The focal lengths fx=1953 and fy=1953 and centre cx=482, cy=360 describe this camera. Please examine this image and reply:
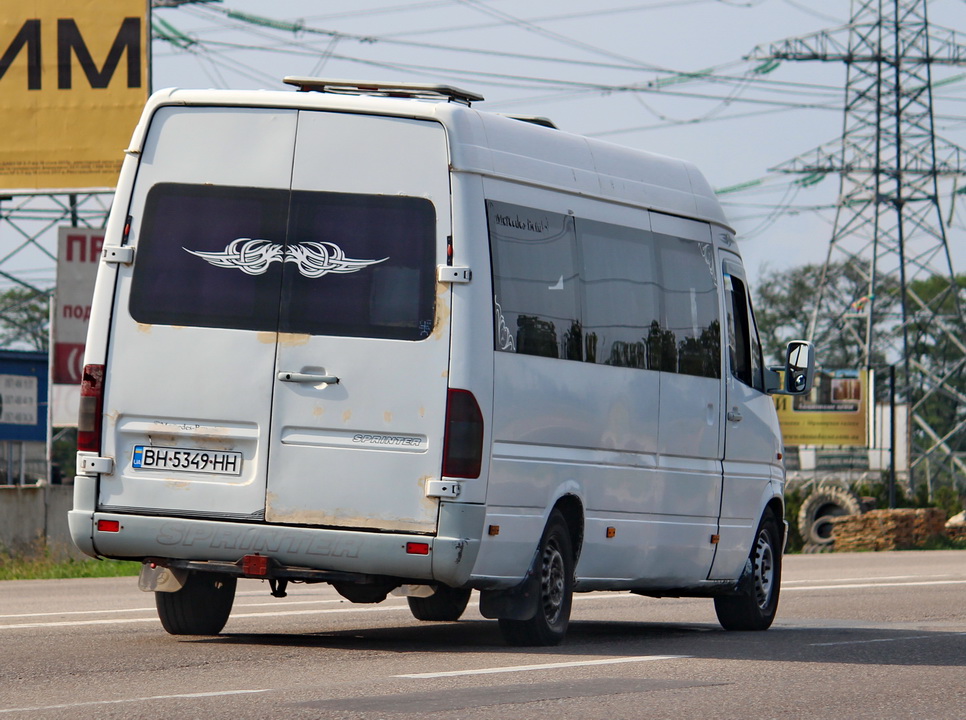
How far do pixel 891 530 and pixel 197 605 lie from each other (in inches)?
1170

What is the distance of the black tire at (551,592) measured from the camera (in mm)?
11195

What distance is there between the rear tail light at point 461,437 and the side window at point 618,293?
4.74 feet

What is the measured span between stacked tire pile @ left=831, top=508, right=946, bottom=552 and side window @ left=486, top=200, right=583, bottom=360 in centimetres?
2932

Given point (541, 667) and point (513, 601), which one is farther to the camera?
point (513, 601)

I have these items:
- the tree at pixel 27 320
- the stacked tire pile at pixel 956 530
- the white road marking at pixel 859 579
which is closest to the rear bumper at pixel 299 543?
the white road marking at pixel 859 579

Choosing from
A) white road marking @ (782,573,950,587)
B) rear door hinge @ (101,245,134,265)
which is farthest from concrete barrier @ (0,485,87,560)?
rear door hinge @ (101,245,134,265)

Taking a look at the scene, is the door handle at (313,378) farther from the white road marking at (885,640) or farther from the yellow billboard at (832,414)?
the yellow billboard at (832,414)

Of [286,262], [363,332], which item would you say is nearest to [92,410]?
[286,262]

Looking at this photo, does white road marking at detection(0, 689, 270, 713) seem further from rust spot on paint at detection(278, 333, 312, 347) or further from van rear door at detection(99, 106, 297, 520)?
rust spot on paint at detection(278, 333, 312, 347)

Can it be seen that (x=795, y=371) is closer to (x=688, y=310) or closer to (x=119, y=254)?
(x=688, y=310)

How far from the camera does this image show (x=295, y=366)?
10.5 meters

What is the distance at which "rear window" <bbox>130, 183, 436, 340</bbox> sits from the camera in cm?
1052

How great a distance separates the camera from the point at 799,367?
46.8ft

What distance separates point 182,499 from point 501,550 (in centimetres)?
176
